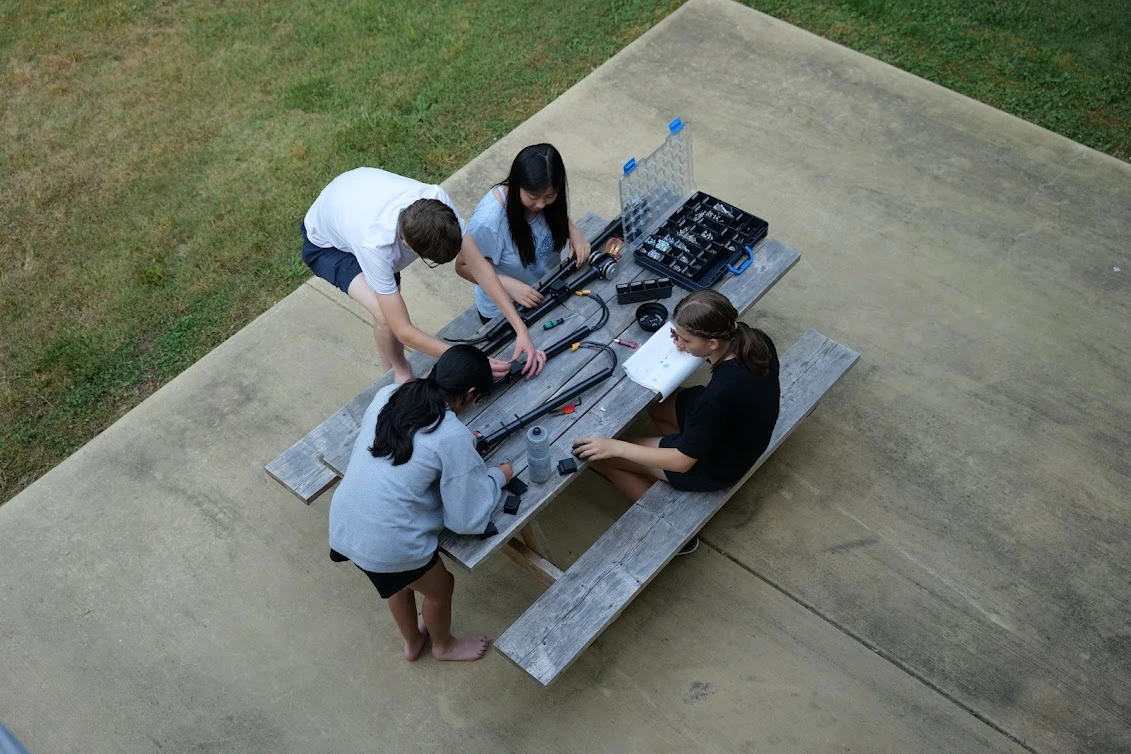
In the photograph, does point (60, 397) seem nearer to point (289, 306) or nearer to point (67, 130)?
point (289, 306)

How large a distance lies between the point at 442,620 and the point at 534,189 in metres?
1.69

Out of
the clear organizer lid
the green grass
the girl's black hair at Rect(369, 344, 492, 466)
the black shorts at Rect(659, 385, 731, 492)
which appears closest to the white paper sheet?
the black shorts at Rect(659, 385, 731, 492)

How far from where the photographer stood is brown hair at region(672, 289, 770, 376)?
10.9 ft

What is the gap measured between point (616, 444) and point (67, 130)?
186 inches

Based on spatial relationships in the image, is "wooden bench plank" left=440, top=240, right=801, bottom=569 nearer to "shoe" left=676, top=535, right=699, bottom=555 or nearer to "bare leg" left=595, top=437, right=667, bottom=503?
"bare leg" left=595, top=437, right=667, bottom=503

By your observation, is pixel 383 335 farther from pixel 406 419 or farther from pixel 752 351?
pixel 752 351

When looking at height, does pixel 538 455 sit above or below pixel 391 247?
below

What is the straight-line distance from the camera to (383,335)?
3967 millimetres

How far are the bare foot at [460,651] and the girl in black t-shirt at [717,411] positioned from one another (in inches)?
35.2

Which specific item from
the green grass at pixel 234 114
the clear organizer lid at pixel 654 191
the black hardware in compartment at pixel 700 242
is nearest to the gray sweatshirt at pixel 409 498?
the black hardware in compartment at pixel 700 242

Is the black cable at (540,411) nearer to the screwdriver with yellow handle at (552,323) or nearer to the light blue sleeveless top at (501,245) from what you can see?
the screwdriver with yellow handle at (552,323)

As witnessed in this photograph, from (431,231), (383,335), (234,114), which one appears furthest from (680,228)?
(234,114)

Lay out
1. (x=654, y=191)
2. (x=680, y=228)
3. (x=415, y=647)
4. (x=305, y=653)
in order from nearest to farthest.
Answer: (x=415, y=647), (x=305, y=653), (x=680, y=228), (x=654, y=191)

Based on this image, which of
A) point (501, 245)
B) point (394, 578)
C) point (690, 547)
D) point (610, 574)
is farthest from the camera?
point (501, 245)
